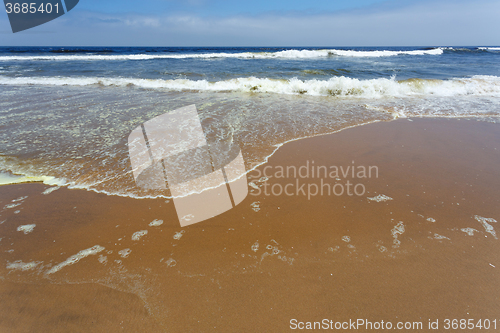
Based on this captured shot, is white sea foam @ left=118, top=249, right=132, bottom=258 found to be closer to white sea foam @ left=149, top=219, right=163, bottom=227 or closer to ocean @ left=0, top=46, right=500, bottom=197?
white sea foam @ left=149, top=219, right=163, bottom=227

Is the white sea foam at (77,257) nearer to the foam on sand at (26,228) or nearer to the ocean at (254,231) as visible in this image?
the ocean at (254,231)

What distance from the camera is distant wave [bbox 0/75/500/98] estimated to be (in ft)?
28.8

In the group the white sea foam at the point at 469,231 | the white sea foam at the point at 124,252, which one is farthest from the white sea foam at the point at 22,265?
the white sea foam at the point at 469,231

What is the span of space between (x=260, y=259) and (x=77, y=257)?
143 cm

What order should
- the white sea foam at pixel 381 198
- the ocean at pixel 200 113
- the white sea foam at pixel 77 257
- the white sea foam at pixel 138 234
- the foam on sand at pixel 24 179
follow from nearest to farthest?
the white sea foam at pixel 77 257 < the white sea foam at pixel 138 234 < the white sea foam at pixel 381 198 < the foam on sand at pixel 24 179 < the ocean at pixel 200 113

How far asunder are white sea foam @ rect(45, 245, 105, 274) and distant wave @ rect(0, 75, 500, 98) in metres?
8.18

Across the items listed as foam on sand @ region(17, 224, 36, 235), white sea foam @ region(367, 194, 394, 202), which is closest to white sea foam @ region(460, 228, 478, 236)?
white sea foam @ region(367, 194, 394, 202)

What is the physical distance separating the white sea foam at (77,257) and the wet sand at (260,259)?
0.11ft

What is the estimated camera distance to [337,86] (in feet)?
28.9

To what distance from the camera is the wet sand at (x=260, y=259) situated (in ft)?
4.98

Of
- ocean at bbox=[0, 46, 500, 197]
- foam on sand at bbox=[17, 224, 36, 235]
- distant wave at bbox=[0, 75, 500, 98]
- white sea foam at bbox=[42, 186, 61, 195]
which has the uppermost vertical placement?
distant wave at bbox=[0, 75, 500, 98]

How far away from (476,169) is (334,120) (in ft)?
8.68

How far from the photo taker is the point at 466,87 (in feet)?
30.3

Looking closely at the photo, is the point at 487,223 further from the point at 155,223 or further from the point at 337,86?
the point at 337,86
